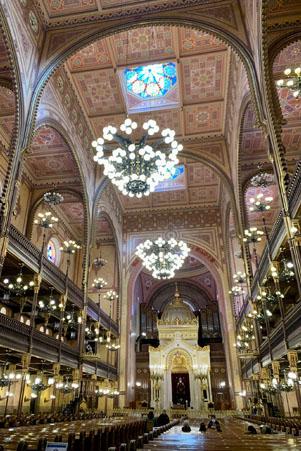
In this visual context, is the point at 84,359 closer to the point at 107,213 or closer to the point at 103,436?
the point at 107,213

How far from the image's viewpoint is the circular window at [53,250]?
21.8 m

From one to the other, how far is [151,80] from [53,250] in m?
12.2

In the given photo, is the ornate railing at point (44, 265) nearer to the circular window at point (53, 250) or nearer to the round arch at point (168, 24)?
the round arch at point (168, 24)

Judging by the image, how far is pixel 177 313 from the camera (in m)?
30.4

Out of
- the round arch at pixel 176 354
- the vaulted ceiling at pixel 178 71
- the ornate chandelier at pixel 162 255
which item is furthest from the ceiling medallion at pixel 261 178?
the round arch at pixel 176 354

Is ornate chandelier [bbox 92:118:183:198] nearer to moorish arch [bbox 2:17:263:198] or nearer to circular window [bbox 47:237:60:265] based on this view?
moorish arch [bbox 2:17:263:198]

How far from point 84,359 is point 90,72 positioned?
13.3 m

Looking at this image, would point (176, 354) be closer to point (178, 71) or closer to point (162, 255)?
point (162, 255)

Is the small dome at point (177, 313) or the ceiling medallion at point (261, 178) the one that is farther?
the small dome at point (177, 313)

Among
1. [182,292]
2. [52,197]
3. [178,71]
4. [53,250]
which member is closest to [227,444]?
[178,71]

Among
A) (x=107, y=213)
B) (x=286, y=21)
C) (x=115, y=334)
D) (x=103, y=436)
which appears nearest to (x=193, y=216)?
(x=107, y=213)

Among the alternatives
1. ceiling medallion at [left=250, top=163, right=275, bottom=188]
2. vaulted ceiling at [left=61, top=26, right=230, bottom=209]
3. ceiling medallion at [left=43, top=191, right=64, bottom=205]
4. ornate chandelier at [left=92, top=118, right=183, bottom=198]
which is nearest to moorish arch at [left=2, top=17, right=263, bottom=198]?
vaulted ceiling at [left=61, top=26, right=230, bottom=209]

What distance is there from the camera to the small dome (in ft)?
97.7

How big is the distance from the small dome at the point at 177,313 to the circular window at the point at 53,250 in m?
11.9
